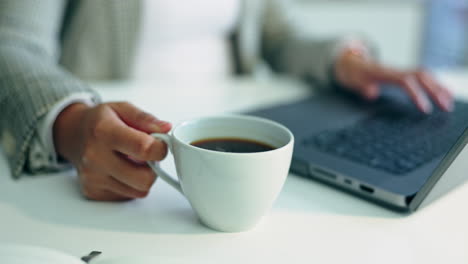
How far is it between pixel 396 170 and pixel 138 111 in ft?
0.83

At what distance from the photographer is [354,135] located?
1.77 feet

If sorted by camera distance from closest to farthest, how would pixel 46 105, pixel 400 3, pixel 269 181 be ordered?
pixel 269 181, pixel 46 105, pixel 400 3

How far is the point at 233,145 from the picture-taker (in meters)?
0.37

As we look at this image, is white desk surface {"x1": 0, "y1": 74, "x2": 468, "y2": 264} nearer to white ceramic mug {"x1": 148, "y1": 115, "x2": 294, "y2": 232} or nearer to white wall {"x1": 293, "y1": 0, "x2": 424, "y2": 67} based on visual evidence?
white ceramic mug {"x1": 148, "y1": 115, "x2": 294, "y2": 232}

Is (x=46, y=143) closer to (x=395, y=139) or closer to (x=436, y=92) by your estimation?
(x=395, y=139)

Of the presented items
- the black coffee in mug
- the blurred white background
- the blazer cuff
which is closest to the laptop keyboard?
the black coffee in mug

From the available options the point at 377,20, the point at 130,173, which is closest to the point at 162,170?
the point at 130,173

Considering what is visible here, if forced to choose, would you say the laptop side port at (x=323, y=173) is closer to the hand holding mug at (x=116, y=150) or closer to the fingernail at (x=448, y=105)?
the hand holding mug at (x=116, y=150)

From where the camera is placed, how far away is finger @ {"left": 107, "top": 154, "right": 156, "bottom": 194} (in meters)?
0.38

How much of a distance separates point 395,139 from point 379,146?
0.14ft

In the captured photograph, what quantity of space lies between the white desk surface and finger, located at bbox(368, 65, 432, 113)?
24cm

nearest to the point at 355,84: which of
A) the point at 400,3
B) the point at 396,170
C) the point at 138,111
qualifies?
the point at 396,170

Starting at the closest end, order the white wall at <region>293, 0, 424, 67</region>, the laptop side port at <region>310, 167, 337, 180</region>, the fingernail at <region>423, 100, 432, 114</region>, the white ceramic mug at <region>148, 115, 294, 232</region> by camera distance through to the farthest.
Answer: the white ceramic mug at <region>148, 115, 294, 232</region>, the laptop side port at <region>310, 167, 337, 180</region>, the fingernail at <region>423, 100, 432, 114</region>, the white wall at <region>293, 0, 424, 67</region>

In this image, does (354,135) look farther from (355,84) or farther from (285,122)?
(355,84)
